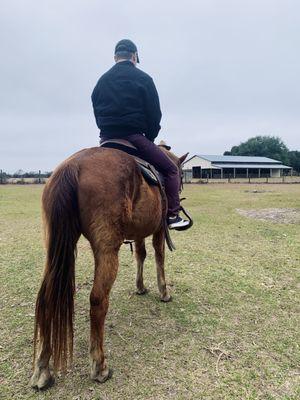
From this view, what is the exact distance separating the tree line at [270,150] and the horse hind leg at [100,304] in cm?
9216

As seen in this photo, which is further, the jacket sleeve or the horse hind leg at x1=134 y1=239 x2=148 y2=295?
the horse hind leg at x1=134 y1=239 x2=148 y2=295

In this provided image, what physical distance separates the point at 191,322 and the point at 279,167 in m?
67.5

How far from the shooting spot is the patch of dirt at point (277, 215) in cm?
1072

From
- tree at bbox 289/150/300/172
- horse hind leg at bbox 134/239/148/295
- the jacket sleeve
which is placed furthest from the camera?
tree at bbox 289/150/300/172

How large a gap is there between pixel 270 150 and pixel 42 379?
95817mm

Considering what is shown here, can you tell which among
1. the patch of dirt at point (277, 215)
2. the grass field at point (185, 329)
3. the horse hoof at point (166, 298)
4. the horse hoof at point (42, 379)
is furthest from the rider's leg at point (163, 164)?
the patch of dirt at point (277, 215)

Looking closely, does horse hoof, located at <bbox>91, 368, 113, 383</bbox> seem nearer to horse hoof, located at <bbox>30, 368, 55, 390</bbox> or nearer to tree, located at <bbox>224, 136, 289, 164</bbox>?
horse hoof, located at <bbox>30, 368, 55, 390</bbox>

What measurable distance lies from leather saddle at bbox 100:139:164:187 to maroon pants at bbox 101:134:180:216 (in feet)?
0.21

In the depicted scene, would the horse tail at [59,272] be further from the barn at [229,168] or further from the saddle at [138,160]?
the barn at [229,168]

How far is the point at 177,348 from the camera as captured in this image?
323cm

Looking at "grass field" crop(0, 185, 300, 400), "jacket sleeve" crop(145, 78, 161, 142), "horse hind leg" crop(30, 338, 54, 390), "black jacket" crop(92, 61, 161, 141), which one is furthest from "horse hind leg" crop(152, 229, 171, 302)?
"horse hind leg" crop(30, 338, 54, 390)

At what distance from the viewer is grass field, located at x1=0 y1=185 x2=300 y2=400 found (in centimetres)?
266

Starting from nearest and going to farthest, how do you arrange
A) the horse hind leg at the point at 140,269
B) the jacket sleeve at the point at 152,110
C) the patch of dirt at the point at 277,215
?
the jacket sleeve at the point at 152,110 → the horse hind leg at the point at 140,269 → the patch of dirt at the point at 277,215

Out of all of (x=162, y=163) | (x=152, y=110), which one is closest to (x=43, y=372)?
(x=162, y=163)
